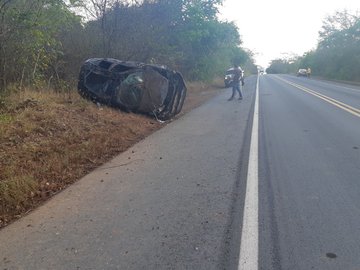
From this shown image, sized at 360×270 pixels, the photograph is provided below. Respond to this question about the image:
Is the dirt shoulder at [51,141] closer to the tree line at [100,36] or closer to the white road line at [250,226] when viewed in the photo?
the tree line at [100,36]

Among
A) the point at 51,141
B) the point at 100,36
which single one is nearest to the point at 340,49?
the point at 100,36

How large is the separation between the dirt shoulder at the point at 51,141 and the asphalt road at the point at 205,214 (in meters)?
0.38

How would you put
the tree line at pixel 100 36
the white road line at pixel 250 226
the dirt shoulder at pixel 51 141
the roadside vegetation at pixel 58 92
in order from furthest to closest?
the tree line at pixel 100 36 → the roadside vegetation at pixel 58 92 → the dirt shoulder at pixel 51 141 → the white road line at pixel 250 226

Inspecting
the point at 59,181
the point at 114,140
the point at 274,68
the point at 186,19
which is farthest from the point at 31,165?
the point at 274,68

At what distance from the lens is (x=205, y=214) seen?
4621 mm

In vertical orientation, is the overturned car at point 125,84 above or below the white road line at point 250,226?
above

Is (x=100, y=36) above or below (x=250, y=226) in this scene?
above

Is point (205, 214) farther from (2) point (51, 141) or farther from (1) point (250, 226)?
(2) point (51, 141)

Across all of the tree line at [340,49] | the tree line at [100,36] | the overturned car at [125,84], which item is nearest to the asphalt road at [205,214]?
the overturned car at [125,84]

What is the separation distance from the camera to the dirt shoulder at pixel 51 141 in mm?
5621

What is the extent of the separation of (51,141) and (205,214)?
438 centimetres

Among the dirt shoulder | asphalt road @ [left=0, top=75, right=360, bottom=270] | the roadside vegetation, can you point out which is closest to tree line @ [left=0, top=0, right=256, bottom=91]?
the roadside vegetation

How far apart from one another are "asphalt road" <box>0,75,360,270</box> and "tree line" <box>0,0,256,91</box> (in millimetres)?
5953

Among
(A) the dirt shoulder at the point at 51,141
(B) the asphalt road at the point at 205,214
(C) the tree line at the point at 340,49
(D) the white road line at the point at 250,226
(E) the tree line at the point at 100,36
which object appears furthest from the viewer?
(C) the tree line at the point at 340,49
